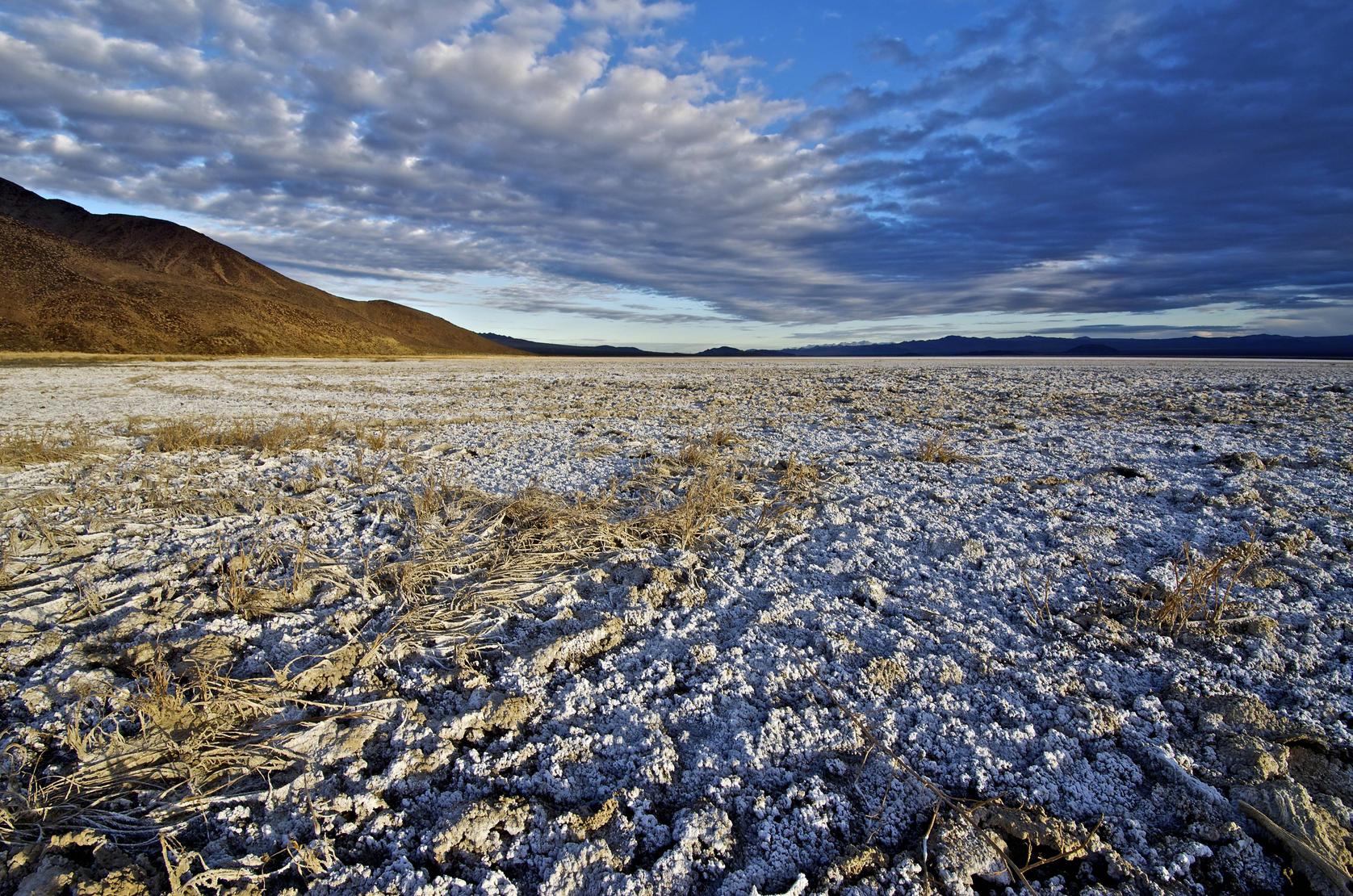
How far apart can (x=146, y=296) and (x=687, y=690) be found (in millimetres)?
70300

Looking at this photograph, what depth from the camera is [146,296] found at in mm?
52438

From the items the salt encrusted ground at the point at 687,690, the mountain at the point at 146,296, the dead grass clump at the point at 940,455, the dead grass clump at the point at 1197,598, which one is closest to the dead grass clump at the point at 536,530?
the salt encrusted ground at the point at 687,690

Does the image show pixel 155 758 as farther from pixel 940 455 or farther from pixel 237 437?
pixel 237 437

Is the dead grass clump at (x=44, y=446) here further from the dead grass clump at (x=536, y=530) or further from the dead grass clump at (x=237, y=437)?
the dead grass clump at (x=536, y=530)

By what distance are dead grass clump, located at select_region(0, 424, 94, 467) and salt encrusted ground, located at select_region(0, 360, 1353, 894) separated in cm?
104

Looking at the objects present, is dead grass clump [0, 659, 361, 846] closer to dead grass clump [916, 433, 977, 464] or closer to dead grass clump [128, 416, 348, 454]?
dead grass clump [128, 416, 348, 454]

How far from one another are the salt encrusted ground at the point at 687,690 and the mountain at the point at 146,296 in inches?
2227

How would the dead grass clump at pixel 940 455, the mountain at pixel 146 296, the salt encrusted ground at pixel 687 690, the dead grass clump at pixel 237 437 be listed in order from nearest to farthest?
the salt encrusted ground at pixel 687 690, the dead grass clump at pixel 940 455, the dead grass clump at pixel 237 437, the mountain at pixel 146 296

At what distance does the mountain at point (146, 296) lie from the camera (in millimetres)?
45438

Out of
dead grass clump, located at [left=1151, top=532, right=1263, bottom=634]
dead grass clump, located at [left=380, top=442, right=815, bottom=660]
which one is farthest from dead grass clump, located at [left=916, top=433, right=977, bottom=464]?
dead grass clump, located at [left=1151, top=532, right=1263, bottom=634]

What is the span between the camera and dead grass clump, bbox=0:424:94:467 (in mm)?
5820

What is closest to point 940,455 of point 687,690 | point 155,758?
point 687,690

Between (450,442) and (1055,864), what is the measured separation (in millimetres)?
6680

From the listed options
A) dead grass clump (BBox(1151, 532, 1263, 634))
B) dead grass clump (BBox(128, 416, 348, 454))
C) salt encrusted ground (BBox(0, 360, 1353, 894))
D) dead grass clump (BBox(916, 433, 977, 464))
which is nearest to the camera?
salt encrusted ground (BBox(0, 360, 1353, 894))
